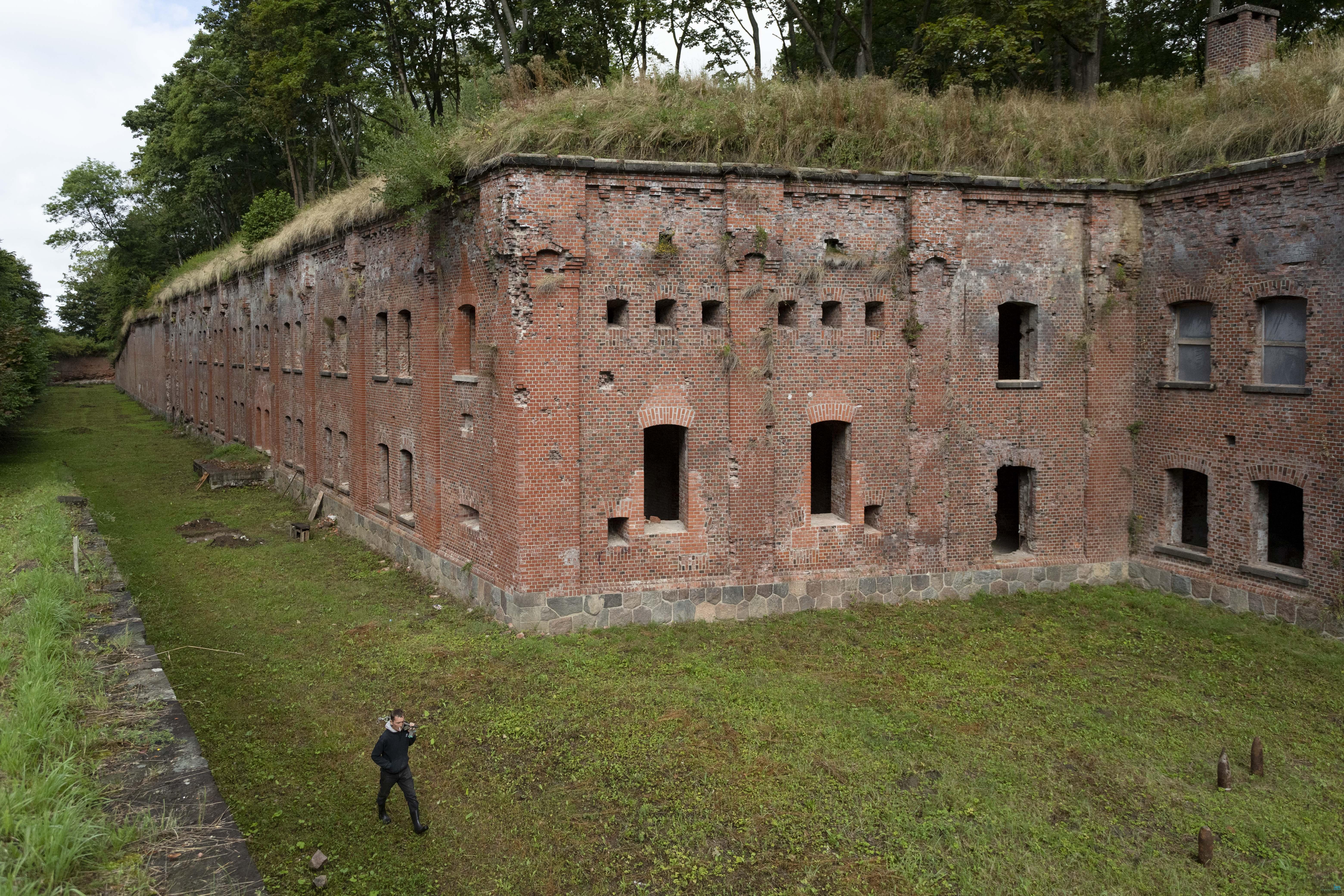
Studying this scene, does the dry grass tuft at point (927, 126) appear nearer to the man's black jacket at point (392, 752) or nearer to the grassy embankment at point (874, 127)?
the grassy embankment at point (874, 127)

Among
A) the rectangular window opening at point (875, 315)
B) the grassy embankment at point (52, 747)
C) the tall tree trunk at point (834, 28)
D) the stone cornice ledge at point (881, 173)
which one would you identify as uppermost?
the tall tree trunk at point (834, 28)

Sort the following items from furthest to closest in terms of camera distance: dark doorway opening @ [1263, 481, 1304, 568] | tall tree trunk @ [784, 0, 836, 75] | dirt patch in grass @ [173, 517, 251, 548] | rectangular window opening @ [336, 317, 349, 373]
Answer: tall tree trunk @ [784, 0, 836, 75], rectangular window opening @ [336, 317, 349, 373], dirt patch in grass @ [173, 517, 251, 548], dark doorway opening @ [1263, 481, 1304, 568]

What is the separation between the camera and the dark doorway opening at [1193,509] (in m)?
15.9

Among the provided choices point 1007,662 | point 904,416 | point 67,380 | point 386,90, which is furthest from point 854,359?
point 67,380

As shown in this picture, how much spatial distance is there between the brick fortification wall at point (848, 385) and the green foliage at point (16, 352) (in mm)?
17213

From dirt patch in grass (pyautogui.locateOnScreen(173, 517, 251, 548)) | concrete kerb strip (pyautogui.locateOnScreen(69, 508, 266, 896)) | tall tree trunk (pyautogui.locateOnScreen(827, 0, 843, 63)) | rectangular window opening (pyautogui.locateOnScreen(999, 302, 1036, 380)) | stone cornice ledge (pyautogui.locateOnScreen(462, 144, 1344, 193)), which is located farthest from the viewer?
tall tree trunk (pyautogui.locateOnScreen(827, 0, 843, 63))

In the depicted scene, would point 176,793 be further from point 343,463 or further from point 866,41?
point 866,41

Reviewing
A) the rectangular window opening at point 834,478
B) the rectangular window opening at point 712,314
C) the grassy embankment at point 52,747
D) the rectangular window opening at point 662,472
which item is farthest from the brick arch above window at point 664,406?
the grassy embankment at point 52,747

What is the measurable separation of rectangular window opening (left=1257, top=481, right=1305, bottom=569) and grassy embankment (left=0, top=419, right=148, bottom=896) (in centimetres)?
1570

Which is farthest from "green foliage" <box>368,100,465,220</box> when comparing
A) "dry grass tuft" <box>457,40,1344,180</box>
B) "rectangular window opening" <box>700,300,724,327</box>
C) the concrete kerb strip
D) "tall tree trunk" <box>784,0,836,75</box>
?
"tall tree trunk" <box>784,0,836,75</box>

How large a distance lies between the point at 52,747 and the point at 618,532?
27.7 feet

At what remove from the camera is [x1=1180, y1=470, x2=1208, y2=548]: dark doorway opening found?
15.9 m

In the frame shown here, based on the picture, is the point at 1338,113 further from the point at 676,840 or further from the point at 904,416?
the point at 676,840

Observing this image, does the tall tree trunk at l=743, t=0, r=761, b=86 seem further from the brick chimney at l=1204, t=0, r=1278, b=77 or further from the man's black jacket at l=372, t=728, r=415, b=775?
the man's black jacket at l=372, t=728, r=415, b=775
